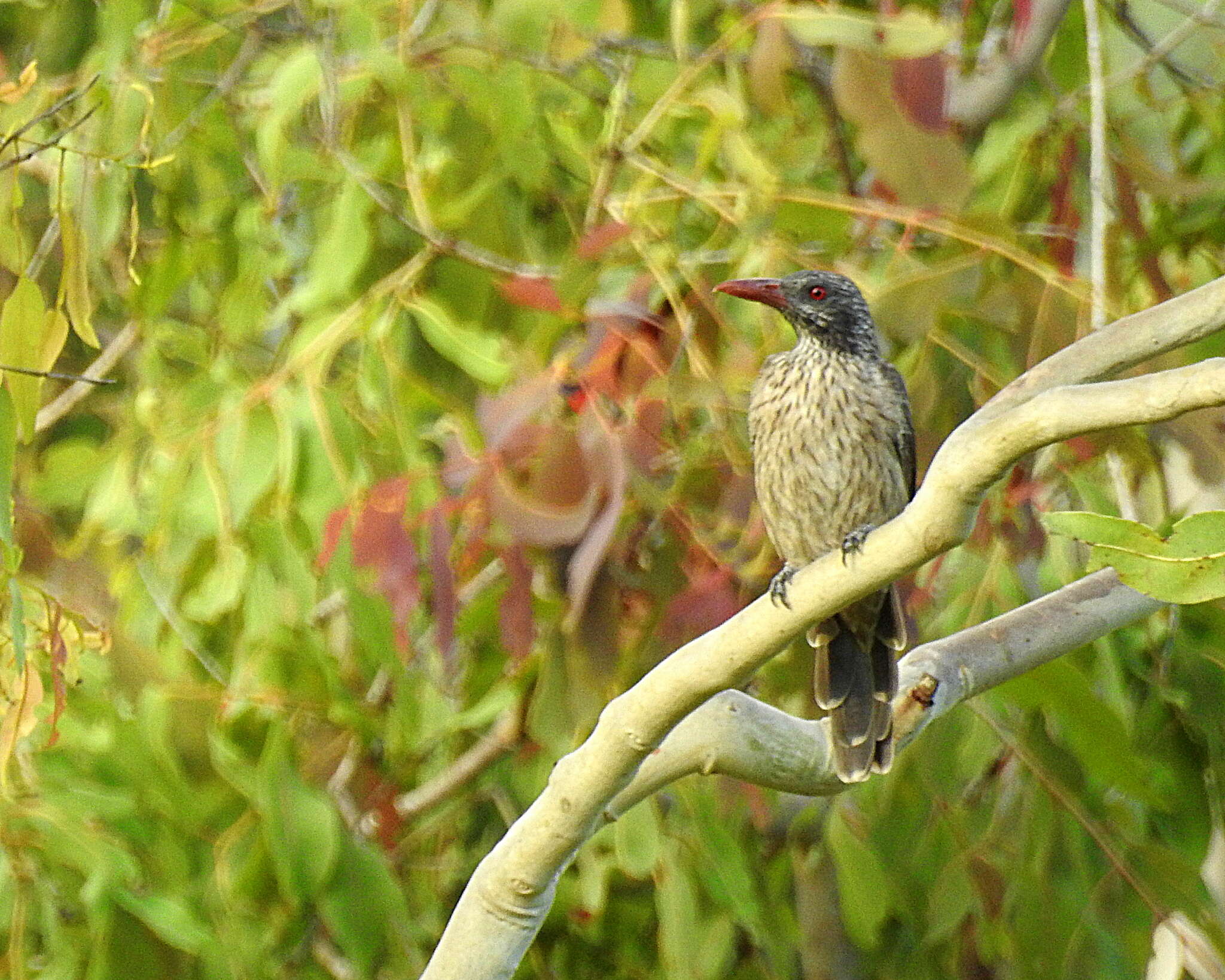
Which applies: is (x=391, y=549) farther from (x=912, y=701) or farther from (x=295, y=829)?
(x=912, y=701)

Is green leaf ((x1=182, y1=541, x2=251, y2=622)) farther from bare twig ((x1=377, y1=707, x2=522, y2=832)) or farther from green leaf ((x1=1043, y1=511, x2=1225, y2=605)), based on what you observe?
green leaf ((x1=1043, y1=511, x2=1225, y2=605))

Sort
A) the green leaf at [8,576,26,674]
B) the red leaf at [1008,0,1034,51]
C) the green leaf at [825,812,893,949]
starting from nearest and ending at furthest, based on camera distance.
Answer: the green leaf at [8,576,26,674], the green leaf at [825,812,893,949], the red leaf at [1008,0,1034,51]

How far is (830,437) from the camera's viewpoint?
129 inches

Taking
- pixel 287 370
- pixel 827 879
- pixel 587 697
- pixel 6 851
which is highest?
pixel 287 370

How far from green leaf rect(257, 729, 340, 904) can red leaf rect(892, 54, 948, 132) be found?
62.2 inches

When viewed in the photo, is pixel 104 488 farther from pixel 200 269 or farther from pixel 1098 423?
pixel 1098 423

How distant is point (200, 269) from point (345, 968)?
171cm

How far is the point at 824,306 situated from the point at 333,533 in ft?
3.30

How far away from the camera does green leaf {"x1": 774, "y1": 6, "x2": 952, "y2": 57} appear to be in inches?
119

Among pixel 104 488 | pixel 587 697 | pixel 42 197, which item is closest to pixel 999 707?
pixel 587 697

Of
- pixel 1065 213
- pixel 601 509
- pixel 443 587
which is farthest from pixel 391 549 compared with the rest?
pixel 1065 213

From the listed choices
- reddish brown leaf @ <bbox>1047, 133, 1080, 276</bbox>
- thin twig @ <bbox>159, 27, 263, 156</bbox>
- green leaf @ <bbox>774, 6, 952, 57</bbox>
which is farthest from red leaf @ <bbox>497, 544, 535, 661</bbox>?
reddish brown leaf @ <bbox>1047, 133, 1080, 276</bbox>

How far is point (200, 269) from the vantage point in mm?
4332

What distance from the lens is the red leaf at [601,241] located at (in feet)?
9.84
